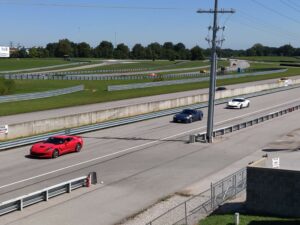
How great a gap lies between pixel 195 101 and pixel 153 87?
1936cm

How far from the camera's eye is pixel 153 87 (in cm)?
8212

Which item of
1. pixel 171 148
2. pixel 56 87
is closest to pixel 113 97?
pixel 56 87

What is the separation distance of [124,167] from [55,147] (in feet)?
14.5

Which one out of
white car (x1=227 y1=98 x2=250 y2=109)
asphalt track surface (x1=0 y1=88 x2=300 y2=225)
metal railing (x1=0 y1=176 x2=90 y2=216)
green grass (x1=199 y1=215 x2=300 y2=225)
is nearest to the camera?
green grass (x1=199 y1=215 x2=300 y2=225)

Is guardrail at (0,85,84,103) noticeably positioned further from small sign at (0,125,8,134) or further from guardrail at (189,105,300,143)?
guardrail at (189,105,300,143)

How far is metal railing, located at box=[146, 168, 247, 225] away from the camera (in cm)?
1798

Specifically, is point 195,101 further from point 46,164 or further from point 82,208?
point 82,208

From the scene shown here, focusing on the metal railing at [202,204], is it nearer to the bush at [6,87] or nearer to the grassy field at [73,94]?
the grassy field at [73,94]

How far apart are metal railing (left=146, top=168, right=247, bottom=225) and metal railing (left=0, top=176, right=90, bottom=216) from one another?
4853 mm

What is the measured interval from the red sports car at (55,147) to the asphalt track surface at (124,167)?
38 cm

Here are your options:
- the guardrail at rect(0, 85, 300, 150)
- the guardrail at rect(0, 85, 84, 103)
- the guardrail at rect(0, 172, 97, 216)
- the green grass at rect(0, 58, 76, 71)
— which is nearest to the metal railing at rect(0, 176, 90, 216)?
the guardrail at rect(0, 172, 97, 216)

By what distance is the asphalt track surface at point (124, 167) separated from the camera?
19719 millimetres

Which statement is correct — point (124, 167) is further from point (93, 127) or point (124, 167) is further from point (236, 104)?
point (236, 104)

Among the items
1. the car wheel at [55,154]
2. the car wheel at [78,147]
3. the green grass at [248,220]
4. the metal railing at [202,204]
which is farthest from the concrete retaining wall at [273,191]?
the car wheel at [78,147]
